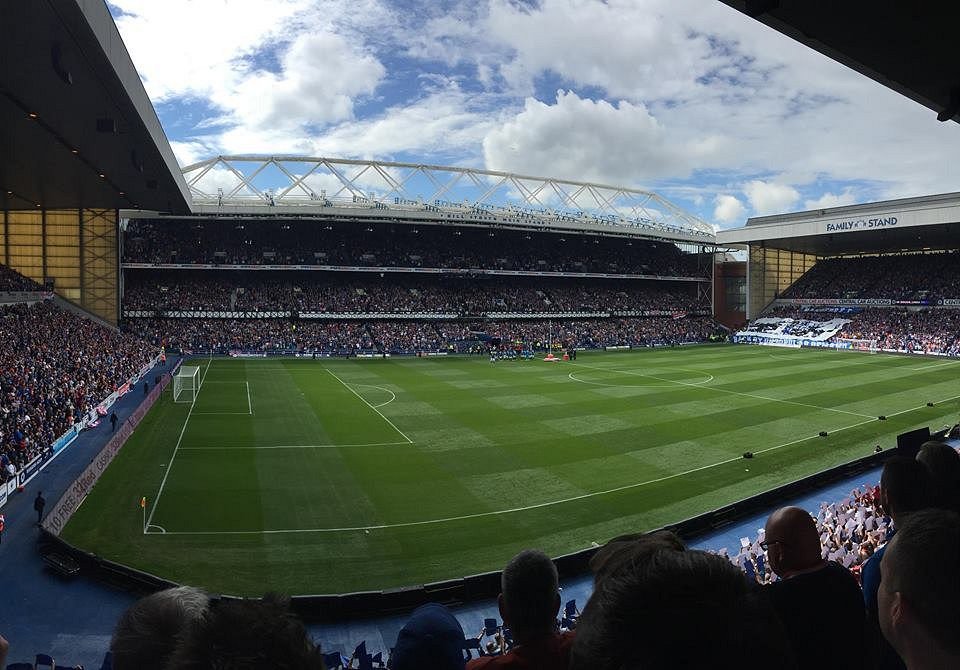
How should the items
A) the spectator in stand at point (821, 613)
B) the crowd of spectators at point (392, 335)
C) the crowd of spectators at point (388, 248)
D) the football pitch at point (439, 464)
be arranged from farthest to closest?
1. the crowd of spectators at point (388, 248)
2. the crowd of spectators at point (392, 335)
3. the football pitch at point (439, 464)
4. the spectator in stand at point (821, 613)

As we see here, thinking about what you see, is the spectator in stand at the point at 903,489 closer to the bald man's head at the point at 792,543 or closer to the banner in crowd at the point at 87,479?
the bald man's head at the point at 792,543

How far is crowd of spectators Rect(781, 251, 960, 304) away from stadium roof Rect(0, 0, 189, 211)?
241ft

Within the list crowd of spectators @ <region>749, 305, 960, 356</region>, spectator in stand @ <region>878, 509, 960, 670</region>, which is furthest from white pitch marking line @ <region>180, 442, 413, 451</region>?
crowd of spectators @ <region>749, 305, 960, 356</region>

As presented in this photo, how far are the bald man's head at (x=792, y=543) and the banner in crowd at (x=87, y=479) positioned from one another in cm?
1741

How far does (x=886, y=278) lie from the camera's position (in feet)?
247

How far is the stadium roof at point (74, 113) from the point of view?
1457cm

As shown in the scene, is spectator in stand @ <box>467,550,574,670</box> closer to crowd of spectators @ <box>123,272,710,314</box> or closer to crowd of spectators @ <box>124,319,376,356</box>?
crowd of spectators @ <box>124,319,376,356</box>

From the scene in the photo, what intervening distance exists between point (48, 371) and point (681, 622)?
115 feet

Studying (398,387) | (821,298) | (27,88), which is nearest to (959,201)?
(821,298)

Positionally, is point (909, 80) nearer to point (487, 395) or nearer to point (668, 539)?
point (668, 539)

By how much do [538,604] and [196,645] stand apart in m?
1.95

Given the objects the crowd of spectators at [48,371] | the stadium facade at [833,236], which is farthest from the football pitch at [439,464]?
the stadium facade at [833,236]

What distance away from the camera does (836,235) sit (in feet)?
224

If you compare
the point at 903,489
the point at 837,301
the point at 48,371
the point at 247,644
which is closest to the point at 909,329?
the point at 837,301
